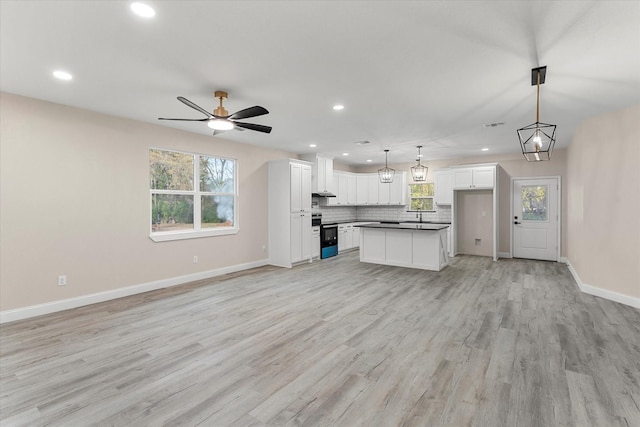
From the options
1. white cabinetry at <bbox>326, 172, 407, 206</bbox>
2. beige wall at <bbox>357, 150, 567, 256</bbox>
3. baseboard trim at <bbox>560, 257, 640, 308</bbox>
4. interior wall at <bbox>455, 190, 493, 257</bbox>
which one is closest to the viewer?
baseboard trim at <bbox>560, 257, 640, 308</bbox>

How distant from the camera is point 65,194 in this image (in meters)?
4.09

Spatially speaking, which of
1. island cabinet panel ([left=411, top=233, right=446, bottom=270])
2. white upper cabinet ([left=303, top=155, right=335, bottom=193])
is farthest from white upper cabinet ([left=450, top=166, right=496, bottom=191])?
white upper cabinet ([left=303, top=155, right=335, bottom=193])

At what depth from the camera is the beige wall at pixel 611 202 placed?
414cm

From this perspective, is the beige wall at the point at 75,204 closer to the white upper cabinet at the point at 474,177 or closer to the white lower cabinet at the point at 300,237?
the white lower cabinet at the point at 300,237

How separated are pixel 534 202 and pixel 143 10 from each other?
846 cm

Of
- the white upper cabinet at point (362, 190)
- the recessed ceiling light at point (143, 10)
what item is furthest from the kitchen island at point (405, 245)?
the recessed ceiling light at point (143, 10)

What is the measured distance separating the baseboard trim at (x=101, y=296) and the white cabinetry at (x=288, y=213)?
1076mm

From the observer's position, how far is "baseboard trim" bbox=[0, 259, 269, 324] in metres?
3.73

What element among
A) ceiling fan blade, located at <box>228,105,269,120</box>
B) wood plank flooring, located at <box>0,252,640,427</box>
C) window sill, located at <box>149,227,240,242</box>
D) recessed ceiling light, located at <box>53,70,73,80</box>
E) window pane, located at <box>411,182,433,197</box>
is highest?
recessed ceiling light, located at <box>53,70,73,80</box>

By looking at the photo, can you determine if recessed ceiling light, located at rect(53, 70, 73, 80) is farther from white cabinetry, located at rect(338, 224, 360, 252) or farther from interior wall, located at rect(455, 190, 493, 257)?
interior wall, located at rect(455, 190, 493, 257)

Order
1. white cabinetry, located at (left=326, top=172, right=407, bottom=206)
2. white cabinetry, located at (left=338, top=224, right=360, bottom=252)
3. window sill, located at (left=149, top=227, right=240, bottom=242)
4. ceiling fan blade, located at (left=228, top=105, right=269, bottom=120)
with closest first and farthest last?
1. ceiling fan blade, located at (left=228, top=105, right=269, bottom=120)
2. window sill, located at (left=149, top=227, right=240, bottom=242)
3. white cabinetry, located at (left=338, top=224, right=360, bottom=252)
4. white cabinetry, located at (left=326, top=172, right=407, bottom=206)

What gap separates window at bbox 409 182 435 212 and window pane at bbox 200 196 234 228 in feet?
17.6

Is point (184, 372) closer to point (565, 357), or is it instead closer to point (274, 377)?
point (274, 377)

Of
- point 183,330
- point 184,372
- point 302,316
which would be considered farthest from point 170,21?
point 302,316
